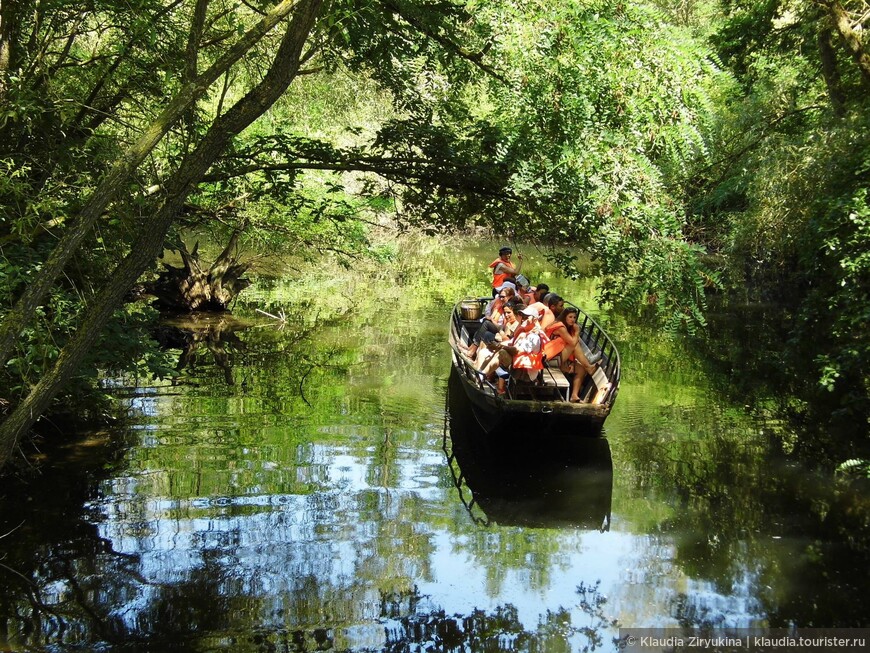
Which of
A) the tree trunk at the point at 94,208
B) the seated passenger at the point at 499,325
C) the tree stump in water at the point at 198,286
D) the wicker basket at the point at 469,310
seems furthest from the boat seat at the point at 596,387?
the tree stump in water at the point at 198,286

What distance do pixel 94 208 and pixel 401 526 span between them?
14.2ft

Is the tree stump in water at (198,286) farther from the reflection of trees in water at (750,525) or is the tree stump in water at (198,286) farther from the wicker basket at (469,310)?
the reflection of trees in water at (750,525)

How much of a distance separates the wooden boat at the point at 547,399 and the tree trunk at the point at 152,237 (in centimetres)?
460

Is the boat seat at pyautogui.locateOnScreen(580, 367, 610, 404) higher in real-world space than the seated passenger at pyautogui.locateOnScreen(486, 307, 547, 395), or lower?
lower

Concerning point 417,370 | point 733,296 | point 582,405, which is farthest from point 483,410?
point 733,296

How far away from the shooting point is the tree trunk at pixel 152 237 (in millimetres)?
5191

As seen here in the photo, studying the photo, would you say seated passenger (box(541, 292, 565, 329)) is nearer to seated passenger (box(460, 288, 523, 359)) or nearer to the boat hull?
seated passenger (box(460, 288, 523, 359))

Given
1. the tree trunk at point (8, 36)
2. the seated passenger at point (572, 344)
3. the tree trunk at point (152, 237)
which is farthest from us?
the seated passenger at point (572, 344)

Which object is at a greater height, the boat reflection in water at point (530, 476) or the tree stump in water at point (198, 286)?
the tree stump in water at point (198, 286)

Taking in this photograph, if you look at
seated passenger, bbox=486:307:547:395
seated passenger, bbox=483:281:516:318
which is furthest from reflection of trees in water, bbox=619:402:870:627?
seated passenger, bbox=483:281:516:318

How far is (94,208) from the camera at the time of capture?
4941 millimetres

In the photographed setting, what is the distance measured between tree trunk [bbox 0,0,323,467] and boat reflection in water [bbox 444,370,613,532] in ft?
14.2

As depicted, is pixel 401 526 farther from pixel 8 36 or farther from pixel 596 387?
pixel 8 36

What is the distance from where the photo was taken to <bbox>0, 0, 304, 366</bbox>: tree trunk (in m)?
4.78
